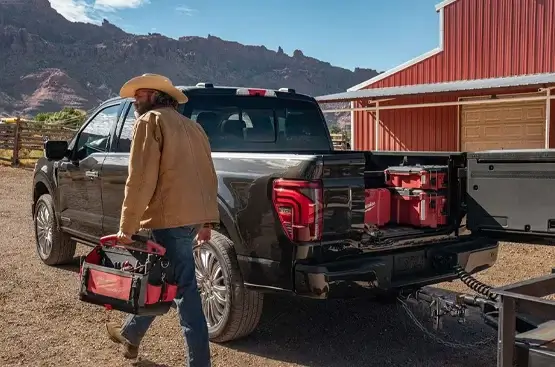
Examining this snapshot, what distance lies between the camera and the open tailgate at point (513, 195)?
14.1ft

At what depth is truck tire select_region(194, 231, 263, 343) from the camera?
427 centimetres

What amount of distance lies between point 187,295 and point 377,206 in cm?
168

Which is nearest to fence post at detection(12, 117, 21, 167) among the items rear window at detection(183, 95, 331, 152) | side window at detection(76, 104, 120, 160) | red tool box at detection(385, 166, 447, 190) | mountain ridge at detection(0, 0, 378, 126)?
side window at detection(76, 104, 120, 160)

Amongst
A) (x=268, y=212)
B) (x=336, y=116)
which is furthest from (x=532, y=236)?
(x=336, y=116)

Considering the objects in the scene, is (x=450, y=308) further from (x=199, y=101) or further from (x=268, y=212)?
(x=199, y=101)

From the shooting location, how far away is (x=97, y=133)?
609 centimetres

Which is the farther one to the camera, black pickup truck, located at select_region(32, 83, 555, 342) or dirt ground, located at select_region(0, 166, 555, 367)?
dirt ground, located at select_region(0, 166, 555, 367)

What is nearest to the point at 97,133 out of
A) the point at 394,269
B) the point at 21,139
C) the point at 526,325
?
the point at 394,269

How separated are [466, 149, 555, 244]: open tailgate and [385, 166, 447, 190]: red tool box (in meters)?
0.22

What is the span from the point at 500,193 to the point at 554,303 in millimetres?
2255

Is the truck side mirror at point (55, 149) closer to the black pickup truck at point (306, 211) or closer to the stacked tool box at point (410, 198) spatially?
the black pickup truck at point (306, 211)

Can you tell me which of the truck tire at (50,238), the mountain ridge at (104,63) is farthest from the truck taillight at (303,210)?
the mountain ridge at (104,63)

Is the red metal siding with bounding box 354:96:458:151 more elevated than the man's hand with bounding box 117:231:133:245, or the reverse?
the red metal siding with bounding box 354:96:458:151

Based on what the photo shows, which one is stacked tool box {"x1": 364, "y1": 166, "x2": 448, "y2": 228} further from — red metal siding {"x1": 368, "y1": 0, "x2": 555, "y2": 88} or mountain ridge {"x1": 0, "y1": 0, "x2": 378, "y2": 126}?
mountain ridge {"x1": 0, "y1": 0, "x2": 378, "y2": 126}
